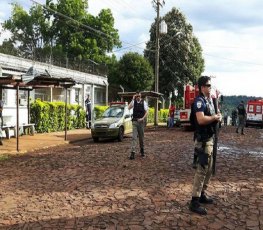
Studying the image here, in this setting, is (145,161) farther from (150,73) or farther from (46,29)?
(46,29)

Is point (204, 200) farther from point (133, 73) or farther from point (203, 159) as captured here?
point (133, 73)

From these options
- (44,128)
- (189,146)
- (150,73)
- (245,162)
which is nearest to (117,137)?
(189,146)

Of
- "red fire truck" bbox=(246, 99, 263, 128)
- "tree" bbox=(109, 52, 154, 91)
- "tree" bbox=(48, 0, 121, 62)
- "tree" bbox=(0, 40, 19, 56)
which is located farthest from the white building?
"tree" bbox=(48, 0, 121, 62)

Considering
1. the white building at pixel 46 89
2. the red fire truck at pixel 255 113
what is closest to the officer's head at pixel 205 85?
the white building at pixel 46 89

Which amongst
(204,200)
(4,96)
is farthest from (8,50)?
(204,200)

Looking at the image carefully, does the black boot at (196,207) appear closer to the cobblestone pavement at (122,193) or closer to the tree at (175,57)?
the cobblestone pavement at (122,193)

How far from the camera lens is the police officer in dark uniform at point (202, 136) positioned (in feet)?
20.1

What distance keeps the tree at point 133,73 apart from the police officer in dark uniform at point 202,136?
35.1 m

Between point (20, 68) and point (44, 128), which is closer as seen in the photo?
point (44, 128)

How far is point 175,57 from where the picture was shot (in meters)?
50.9

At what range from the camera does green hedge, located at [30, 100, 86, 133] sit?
2108 cm

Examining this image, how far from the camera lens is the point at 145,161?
36.9 ft

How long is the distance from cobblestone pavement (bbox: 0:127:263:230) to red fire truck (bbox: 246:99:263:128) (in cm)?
2534

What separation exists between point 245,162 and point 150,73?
31.7 meters
